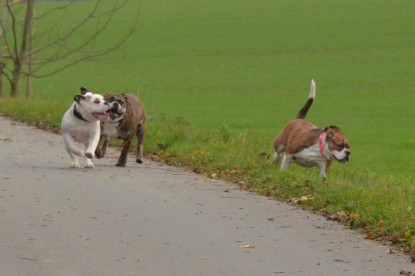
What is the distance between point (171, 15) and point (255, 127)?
34.8 m

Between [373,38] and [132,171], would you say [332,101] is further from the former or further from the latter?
[132,171]

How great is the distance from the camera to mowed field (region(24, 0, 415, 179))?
3453 cm

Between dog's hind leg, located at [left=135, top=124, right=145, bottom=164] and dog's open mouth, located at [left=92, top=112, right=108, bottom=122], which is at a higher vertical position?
dog's open mouth, located at [left=92, top=112, right=108, bottom=122]

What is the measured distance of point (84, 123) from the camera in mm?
15172

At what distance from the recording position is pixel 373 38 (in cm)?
5503

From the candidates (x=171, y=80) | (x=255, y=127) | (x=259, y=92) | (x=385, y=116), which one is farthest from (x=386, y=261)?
(x=171, y=80)

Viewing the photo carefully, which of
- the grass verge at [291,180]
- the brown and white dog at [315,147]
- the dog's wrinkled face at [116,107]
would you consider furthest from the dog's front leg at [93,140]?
the brown and white dog at [315,147]

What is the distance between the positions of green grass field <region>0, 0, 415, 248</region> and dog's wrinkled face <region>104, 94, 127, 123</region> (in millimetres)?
1276

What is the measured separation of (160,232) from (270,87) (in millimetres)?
35655

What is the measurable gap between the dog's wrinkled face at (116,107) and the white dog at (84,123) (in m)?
0.15

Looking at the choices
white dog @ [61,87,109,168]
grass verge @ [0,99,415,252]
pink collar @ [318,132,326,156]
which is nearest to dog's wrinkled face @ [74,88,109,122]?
white dog @ [61,87,109,168]

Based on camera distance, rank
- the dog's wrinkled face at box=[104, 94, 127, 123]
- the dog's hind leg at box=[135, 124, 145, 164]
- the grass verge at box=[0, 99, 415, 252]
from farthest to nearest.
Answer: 1. the dog's hind leg at box=[135, 124, 145, 164]
2. the dog's wrinkled face at box=[104, 94, 127, 123]
3. the grass verge at box=[0, 99, 415, 252]

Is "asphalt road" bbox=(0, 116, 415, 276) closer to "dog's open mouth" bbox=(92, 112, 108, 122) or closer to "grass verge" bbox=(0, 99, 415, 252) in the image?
"grass verge" bbox=(0, 99, 415, 252)

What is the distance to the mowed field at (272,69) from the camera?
34531mm
